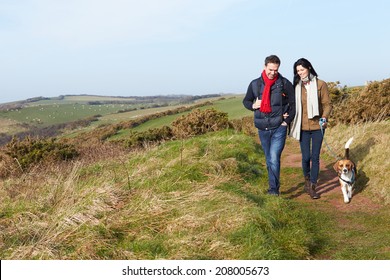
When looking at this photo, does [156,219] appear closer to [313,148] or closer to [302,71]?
[313,148]

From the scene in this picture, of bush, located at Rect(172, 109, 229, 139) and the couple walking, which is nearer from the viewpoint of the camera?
the couple walking

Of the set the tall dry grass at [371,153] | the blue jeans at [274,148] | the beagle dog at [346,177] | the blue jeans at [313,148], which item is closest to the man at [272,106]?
the blue jeans at [274,148]

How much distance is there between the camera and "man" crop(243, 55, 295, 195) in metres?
5.73

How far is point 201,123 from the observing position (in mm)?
16922

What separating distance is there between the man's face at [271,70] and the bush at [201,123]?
10.4 m

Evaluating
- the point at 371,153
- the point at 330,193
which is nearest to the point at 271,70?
the point at 330,193

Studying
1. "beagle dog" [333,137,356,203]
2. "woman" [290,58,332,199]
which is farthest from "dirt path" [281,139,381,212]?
"woman" [290,58,332,199]

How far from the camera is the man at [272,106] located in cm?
573

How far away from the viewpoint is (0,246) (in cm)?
412

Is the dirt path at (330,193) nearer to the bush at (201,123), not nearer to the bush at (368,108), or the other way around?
the bush at (368,108)

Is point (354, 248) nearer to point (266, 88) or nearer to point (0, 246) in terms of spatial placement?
point (266, 88)

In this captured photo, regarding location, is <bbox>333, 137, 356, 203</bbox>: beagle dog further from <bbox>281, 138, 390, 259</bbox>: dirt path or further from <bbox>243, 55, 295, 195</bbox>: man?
<bbox>243, 55, 295, 195</bbox>: man

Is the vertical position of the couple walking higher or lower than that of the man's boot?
higher

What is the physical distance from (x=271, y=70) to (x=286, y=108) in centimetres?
71
